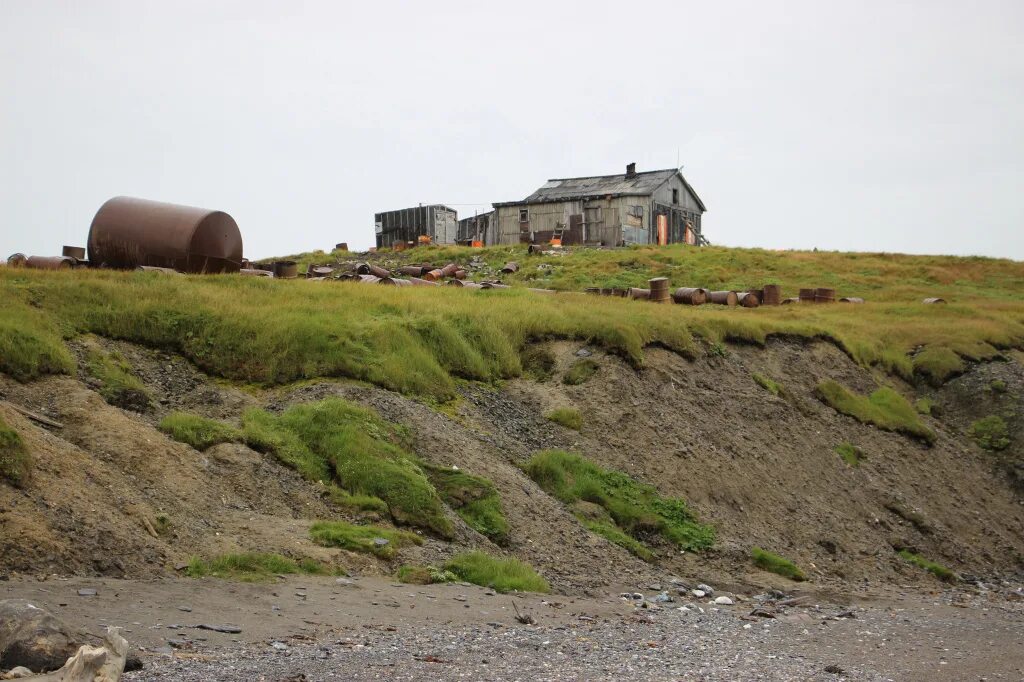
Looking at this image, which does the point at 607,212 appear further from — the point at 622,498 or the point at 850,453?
the point at 622,498

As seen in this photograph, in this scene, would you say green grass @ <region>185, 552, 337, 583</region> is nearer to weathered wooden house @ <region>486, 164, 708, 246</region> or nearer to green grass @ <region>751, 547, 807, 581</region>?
green grass @ <region>751, 547, 807, 581</region>

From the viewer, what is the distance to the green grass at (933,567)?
2227cm

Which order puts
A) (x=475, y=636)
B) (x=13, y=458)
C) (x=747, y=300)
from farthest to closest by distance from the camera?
1. (x=747, y=300)
2. (x=13, y=458)
3. (x=475, y=636)

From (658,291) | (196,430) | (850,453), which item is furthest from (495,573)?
(658,291)

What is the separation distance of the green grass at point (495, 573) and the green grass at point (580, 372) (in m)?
8.21

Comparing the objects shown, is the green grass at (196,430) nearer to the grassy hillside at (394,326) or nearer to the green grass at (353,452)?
the green grass at (353,452)

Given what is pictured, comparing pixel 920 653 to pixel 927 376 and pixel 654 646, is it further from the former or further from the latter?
pixel 927 376

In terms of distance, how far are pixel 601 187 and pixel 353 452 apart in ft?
159

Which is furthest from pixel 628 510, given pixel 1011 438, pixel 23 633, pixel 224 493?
pixel 1011 438

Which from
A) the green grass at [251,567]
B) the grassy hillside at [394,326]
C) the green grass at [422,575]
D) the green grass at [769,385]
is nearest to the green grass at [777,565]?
the grassy hillside at [394,326]

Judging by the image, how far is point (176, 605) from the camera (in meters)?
12.1

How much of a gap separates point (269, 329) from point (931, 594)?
46.7ft

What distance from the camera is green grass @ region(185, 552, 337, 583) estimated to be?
13469mm

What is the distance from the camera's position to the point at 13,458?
13422 millimetres
